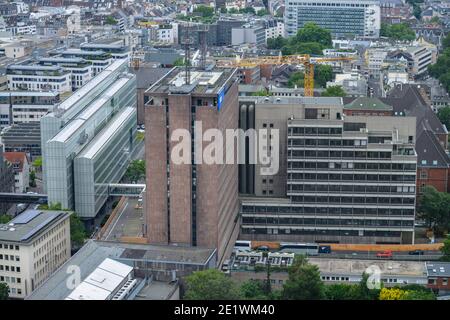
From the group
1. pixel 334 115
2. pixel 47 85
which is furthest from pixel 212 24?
pixel 334 115

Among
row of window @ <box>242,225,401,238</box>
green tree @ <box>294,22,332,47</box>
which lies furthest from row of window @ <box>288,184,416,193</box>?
green tree @ <box>294,22,332,47</box>

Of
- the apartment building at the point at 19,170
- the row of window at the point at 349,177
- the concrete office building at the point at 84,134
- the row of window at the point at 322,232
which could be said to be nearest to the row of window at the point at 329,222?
the row of window at the point at 322,232

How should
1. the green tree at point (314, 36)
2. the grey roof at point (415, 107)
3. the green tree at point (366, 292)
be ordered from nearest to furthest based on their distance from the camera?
the green tree at point (366, 292)
the grey roof at point (415, 107)
the green tree at point (314, 36)

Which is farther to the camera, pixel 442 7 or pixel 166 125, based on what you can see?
pixel 442 7

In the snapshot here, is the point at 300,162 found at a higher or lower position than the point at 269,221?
higher

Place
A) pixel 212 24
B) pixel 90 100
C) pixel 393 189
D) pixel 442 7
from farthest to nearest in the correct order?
pixel 442 7 → pixel 212 24 → pixel 90 100 → pixel 393 189

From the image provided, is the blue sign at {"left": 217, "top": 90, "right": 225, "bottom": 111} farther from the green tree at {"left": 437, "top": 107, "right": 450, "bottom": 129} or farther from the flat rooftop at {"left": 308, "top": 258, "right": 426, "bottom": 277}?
the green tree at {"left": 437, "top": 107, "right": 450, "bottom": 129}

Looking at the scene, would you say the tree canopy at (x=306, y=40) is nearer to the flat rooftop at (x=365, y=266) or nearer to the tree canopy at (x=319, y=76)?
the tree canopy at (x=319, y=76)
